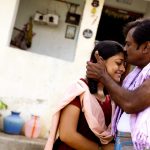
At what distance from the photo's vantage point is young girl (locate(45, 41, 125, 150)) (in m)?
2.67

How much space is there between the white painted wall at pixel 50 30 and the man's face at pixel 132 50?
6449mm

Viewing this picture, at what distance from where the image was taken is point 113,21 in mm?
9281

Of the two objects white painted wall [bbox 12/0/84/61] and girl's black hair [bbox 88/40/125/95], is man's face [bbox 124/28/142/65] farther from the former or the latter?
white painted wall [bbox 12/0/84/61]

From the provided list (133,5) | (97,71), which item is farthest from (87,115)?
(133,5)

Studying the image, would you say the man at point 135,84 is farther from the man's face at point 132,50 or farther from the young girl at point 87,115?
the young girl at point 87,115

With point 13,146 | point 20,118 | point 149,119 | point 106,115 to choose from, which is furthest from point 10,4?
point 149,119

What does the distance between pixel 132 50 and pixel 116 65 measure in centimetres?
28

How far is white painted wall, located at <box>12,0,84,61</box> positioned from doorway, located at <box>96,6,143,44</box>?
607mm

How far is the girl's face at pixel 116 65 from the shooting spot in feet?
8.95

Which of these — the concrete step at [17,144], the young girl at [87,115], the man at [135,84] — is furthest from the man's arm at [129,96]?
the concrete step at [17,144]

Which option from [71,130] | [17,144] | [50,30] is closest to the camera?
[71,130]

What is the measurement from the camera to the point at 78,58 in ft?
25.6

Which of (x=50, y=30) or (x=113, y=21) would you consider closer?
(x=50, y=30)

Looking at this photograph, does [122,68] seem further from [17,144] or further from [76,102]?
[17,144]
